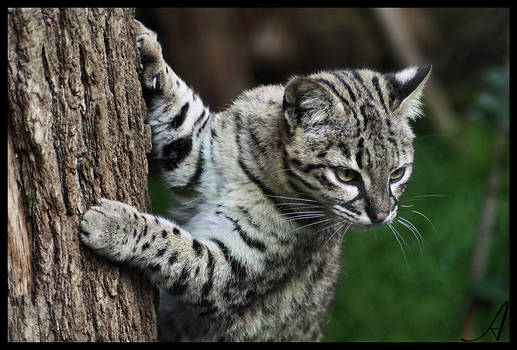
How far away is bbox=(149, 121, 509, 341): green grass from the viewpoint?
674cm

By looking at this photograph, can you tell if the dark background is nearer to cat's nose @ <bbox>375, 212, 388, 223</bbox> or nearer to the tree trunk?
cat's nose @ <bbox>375, 212, 388, 223</bbox>

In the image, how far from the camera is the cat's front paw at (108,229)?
323cm

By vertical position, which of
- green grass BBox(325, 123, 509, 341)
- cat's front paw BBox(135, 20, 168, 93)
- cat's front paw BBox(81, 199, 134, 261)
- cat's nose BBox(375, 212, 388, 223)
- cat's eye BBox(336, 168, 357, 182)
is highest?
cat's front paw BBox(135, 20, 168, 93)

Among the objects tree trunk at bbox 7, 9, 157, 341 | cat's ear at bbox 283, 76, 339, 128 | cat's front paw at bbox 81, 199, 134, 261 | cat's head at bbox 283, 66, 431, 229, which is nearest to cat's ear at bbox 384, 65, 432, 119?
cat's head at bbox 283, 66, 431, 229

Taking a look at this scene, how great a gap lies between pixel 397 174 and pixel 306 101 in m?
0.84

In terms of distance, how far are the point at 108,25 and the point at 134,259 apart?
131cm

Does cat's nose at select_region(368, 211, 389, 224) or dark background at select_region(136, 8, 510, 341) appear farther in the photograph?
dark background at select_region(136, 8, 510, 341)

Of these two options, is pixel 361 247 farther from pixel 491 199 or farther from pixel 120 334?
pixel 120 334

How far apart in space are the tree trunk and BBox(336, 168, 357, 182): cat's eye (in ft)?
4.10

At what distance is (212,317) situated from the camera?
4059mm

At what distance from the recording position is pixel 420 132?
9.68 meters

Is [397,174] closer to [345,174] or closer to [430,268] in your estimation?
[345,174]

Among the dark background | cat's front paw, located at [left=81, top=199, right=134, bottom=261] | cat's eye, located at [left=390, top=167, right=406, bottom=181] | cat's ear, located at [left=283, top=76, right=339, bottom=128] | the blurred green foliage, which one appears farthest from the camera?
the dark background

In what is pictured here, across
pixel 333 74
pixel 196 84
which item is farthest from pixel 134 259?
pixel 196 84
